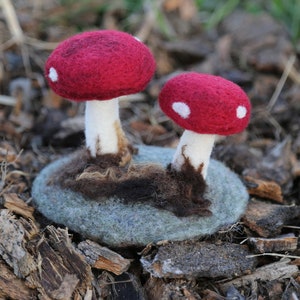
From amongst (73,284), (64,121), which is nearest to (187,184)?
(73,284)

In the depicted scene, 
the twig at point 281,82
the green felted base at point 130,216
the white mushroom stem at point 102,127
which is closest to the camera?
the green felted base at point 130,216

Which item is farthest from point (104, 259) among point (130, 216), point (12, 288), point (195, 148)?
point (195, 148)

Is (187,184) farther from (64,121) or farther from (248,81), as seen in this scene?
(248,81)

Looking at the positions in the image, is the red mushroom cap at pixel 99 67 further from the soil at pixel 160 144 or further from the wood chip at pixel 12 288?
the wood chip at pixel 12 288

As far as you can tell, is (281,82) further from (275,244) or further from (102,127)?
(102,127)

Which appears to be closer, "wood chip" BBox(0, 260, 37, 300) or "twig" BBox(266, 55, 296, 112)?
"wood chip" BBox(0, 260, 37, 300)

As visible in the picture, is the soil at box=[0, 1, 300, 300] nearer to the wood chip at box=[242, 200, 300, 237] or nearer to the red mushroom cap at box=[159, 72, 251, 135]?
the wood chip at box=[242, 200, 300, 237]

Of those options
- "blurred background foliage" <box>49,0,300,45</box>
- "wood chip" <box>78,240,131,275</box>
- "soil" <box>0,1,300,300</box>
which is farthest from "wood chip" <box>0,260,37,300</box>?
"blurred background foliage" <box>49,0,300,45</box>

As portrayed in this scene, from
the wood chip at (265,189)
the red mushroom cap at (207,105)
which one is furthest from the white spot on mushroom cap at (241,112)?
the wood chip at (265,189)
